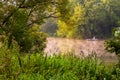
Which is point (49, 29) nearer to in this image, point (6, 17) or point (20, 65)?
point (6, 17)

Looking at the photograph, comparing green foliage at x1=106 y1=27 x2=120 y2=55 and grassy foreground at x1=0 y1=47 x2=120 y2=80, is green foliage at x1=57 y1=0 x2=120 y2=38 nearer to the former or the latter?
green foliage at x1=106 y1=27 x2=120 y2=55

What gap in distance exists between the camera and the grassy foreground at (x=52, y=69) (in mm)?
6123

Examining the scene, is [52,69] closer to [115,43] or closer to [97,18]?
[115,43]

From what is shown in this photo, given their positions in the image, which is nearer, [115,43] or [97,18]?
[115,43]

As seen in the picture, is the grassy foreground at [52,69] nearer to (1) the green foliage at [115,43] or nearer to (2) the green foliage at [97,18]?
(1) the green foliage at [115,43]

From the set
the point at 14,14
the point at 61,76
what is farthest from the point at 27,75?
the point at 14,14

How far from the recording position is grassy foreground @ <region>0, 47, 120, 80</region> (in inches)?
241

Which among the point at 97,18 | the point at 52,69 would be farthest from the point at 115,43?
the point at 97,18

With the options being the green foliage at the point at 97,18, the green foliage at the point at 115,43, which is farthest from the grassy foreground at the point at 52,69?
the green foliage at the point at 97,18

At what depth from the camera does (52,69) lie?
22.7 ft

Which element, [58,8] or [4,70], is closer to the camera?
[4,70]

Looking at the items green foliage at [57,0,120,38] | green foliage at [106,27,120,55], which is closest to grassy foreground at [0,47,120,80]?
green foliage at [106,27,120,55]

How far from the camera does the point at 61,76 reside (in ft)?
20.9

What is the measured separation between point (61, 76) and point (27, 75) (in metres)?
0.60
